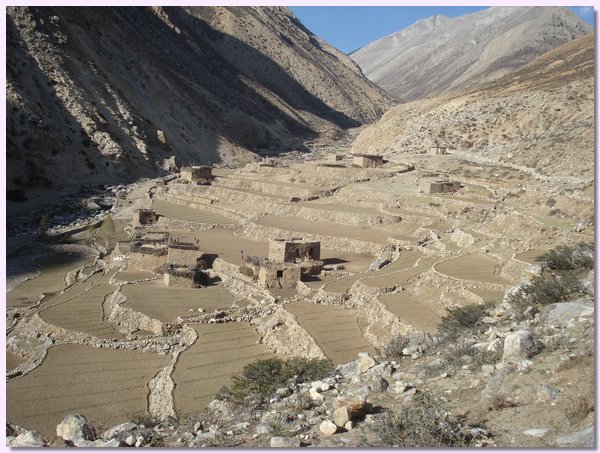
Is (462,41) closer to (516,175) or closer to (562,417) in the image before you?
(516,175)

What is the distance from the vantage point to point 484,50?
139750mm

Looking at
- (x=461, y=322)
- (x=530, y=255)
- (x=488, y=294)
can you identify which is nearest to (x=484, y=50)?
(x=530, y=255)

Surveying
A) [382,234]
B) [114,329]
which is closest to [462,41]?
[382,234]

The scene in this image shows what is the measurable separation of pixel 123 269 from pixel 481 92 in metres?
44.6

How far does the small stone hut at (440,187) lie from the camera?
116ft

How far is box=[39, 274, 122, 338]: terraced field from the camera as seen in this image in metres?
17.7

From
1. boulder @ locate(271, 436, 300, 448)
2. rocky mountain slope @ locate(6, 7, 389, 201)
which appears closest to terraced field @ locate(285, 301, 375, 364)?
boulder @ locate(271, 436, 300, 448)

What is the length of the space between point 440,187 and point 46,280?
21.0 m

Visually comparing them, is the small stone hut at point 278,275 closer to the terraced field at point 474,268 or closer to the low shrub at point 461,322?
the terraced field at point 474,268

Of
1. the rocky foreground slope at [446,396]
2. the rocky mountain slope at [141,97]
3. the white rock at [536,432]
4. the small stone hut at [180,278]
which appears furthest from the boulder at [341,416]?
the rocky mountain slope at [141,97]

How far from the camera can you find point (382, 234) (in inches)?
→ 1147

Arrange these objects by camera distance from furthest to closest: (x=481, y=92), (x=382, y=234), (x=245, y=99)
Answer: (x=245, y=99) → (x=481, y=92) → (x=382, y=234)

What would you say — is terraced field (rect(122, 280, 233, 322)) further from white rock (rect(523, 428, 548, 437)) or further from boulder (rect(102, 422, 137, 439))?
white rock (rect(523, 428, 548, 437))

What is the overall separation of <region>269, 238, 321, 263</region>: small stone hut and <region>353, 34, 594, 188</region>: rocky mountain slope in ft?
49.9
